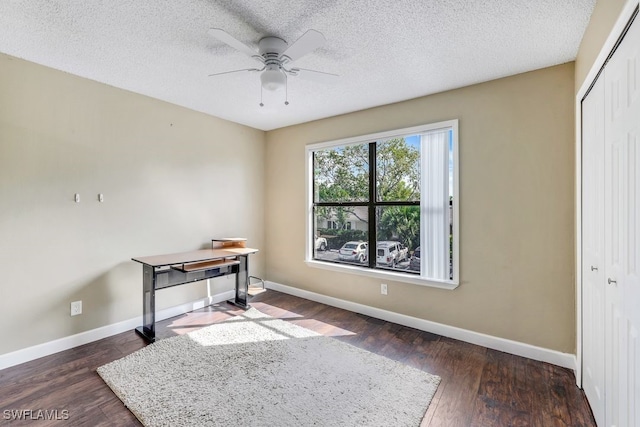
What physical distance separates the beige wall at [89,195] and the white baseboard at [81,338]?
0.19 ft

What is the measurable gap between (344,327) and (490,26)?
293 cm

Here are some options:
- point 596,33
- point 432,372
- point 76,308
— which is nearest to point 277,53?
point 596,33

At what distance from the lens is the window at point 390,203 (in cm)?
299

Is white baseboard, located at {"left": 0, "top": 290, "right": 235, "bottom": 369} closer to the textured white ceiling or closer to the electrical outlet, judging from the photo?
the electrical outlet

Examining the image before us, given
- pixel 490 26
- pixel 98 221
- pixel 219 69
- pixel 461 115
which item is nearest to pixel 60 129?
pixel 98 221

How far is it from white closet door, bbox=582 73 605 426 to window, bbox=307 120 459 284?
1000mm

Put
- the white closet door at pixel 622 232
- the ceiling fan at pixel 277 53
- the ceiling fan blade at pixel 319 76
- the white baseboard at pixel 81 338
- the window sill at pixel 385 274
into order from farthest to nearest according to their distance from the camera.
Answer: the window sill at pixel 385 274, the white baseboard at pixel 81 338, the ceiling fan blade at pixel 319 76, the ceiling fan at pixel 277 53, the white closet door at pixel 622 232

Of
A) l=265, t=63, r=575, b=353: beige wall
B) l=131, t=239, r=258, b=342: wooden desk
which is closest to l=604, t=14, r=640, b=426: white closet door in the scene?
l=265, t=63, r=575, b=353: beige wall

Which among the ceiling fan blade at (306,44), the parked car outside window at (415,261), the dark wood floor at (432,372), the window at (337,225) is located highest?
the ceiling fan blade at (306,44)

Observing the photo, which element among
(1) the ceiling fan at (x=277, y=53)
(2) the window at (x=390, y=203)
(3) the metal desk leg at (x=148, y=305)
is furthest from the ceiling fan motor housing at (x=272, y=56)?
(3) the metal desk leg at (x=148, y=305)

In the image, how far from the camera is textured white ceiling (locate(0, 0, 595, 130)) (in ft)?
5.77

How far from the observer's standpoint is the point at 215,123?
3.90 meters

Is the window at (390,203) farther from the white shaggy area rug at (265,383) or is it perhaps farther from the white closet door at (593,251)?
the white shaggy area rug at (265,383)

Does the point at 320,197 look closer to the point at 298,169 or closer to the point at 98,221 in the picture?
the point at 298,169
